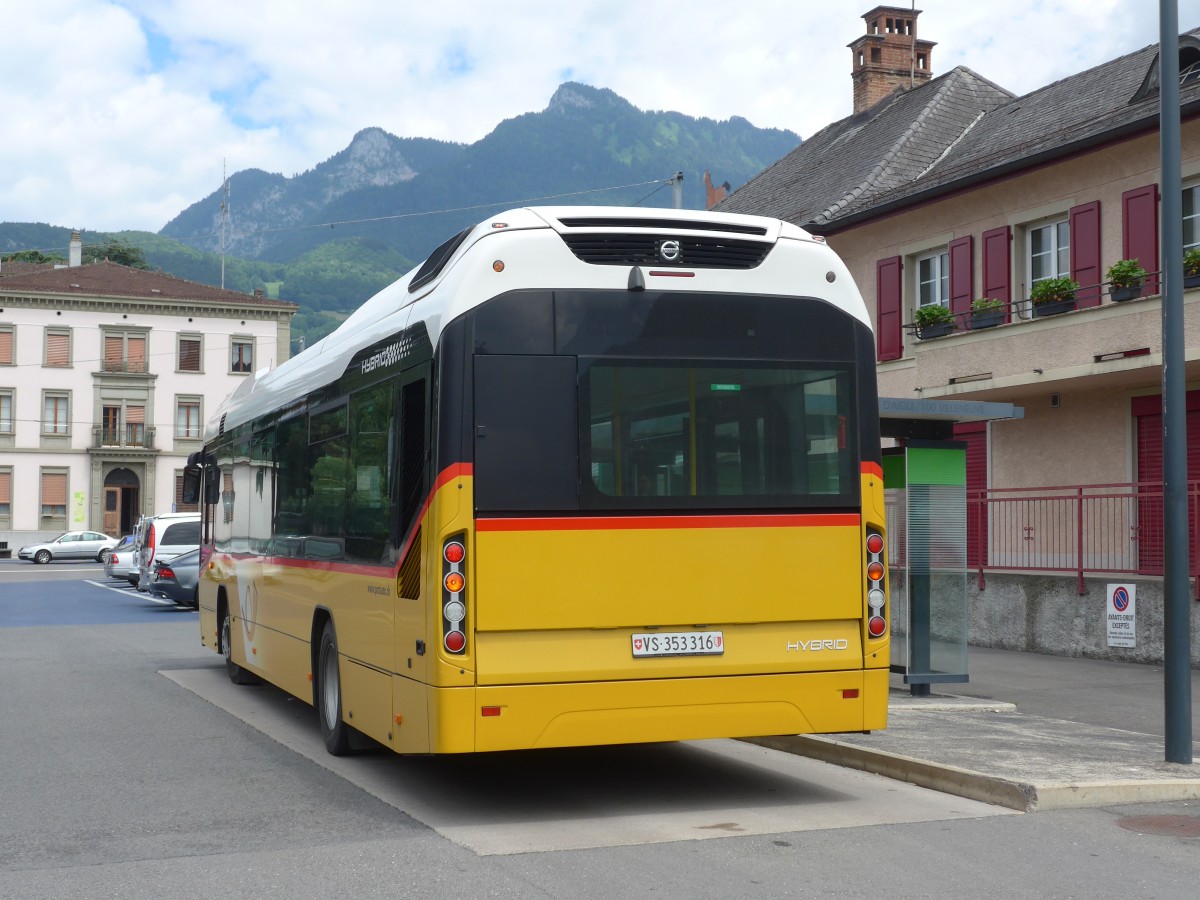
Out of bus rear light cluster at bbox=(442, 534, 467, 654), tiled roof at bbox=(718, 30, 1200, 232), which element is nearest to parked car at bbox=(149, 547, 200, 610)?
tiled roof at bbox=(718, 30, 1200, 232)

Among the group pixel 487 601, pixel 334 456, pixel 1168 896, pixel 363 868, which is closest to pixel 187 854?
pixel 363 868

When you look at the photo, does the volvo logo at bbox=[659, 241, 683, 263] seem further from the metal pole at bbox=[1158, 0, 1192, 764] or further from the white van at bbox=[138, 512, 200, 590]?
the white van at bbox=[138, 512, 200, 590]

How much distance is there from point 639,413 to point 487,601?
4.36 ft

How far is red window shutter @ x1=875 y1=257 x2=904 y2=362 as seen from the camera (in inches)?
1078

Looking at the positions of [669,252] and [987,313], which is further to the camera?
[987,313]

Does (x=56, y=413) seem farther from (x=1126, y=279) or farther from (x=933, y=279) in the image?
(x=1126, y=279)

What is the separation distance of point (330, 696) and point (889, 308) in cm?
1916

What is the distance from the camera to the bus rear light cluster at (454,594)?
7.74 meters

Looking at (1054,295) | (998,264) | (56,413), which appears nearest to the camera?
(1054,295)

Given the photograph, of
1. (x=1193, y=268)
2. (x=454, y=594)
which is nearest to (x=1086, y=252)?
(x=1193, y=268)

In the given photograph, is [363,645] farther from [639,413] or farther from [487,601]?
[639,413]

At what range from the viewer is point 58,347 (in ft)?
251

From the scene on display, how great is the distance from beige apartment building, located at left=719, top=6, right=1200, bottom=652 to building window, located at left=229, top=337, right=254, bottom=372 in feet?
175

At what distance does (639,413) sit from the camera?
820cm
